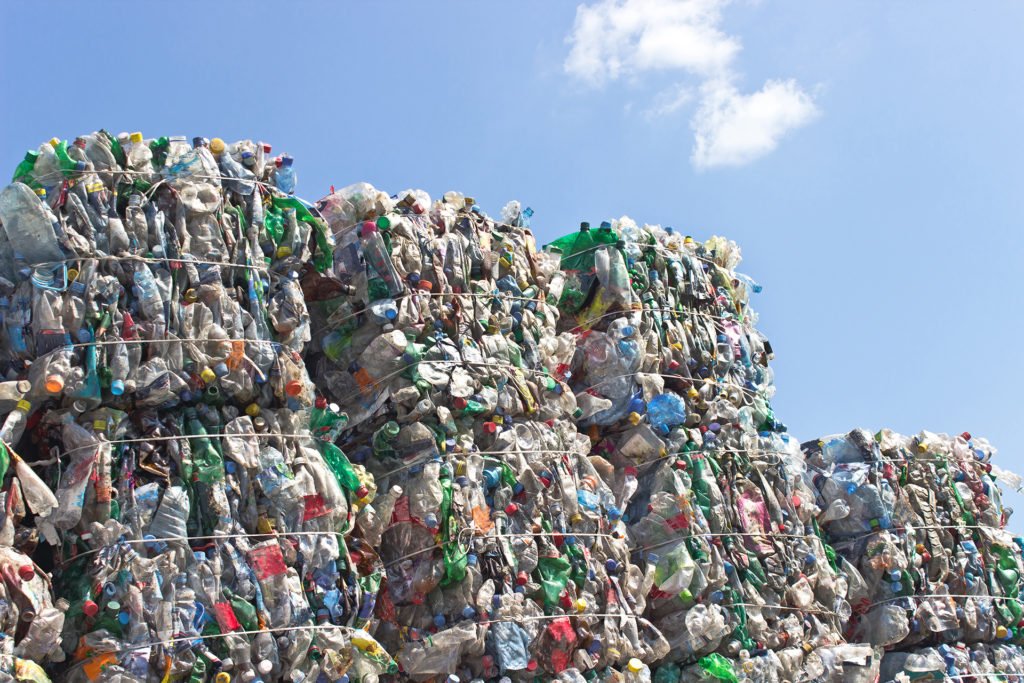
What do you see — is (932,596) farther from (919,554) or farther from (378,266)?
(378,266)

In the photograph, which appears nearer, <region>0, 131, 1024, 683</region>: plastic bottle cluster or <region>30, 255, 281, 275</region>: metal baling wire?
<region>0, 131, 1024, 683</region>: plastic bottle cluster

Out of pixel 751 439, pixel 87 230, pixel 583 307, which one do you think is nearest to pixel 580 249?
pixel 583 307

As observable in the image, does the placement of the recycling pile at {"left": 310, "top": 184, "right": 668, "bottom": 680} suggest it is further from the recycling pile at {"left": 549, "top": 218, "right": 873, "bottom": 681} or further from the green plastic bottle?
the green plastic bottle

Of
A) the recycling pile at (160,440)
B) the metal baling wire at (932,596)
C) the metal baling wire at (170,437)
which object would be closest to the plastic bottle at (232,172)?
the recycling pile at (160,440)

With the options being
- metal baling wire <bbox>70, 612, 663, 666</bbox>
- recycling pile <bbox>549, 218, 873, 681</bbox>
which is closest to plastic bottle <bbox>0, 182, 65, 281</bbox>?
metal baling wire <bbox>70, 612, 663, 666</bbox>

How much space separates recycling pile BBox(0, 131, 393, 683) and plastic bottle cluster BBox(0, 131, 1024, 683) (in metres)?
0.01

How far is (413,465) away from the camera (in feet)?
24.3

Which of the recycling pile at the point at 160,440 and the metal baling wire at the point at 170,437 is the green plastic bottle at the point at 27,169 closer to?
the recycling pile at the point at 160,440

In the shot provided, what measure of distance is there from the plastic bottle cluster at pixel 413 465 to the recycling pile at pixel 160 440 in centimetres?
1

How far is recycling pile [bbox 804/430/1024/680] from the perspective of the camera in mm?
9391

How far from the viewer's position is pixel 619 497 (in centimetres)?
850

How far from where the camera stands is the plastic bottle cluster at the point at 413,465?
248 inches

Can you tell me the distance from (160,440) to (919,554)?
543 cm

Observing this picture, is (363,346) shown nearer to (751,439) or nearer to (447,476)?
(447,476)
